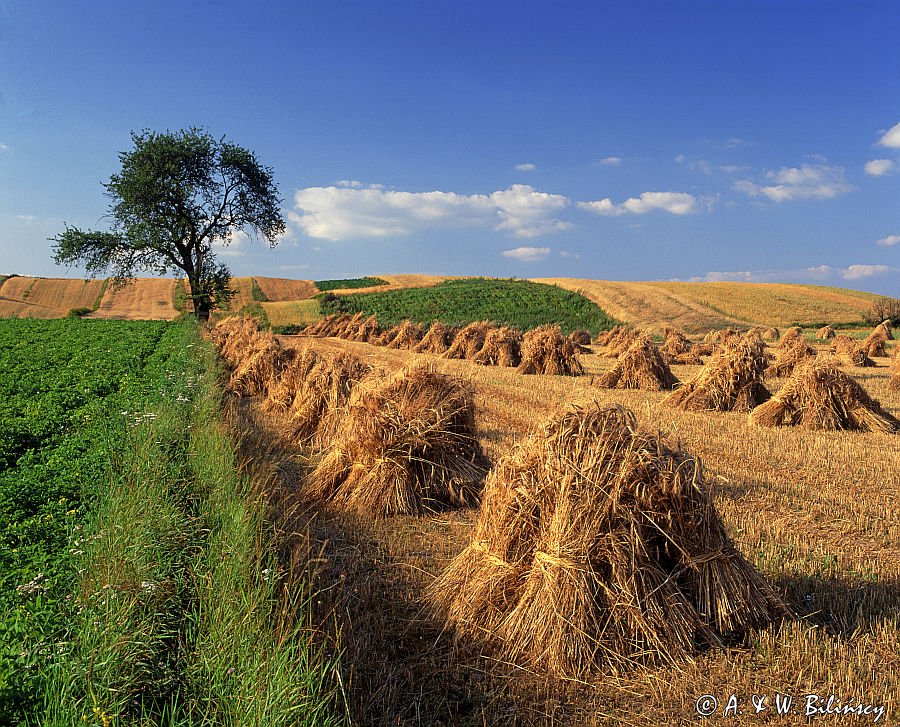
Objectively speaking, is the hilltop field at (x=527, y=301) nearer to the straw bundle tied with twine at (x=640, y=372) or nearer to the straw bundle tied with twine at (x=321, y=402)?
the straw bundle tied with twine at (x=640, y=372)

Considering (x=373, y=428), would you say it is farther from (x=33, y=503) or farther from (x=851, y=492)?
(x=851, y=492)

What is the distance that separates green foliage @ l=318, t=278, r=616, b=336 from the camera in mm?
43000

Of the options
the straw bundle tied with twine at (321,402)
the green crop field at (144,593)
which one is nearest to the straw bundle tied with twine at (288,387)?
the straw bundle tied with twine at (321,402)

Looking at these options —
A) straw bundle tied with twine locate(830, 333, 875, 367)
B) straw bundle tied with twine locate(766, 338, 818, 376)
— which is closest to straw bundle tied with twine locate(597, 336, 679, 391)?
straw bundle tied with twine locate(766, 338, 818, 376)

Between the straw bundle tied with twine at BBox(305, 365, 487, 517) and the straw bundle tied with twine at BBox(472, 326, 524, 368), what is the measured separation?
13419 millimetres

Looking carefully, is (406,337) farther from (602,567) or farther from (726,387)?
(602,567)

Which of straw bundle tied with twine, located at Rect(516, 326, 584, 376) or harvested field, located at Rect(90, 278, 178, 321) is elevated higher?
harvested field, located at Rect(90, 278, 178, 321)

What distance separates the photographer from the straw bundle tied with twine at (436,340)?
1006 inches

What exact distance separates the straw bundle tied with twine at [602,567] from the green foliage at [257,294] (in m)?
55.6

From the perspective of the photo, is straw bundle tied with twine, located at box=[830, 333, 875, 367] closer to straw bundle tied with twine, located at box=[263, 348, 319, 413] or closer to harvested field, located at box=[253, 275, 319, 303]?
straw bundle tied with twine, located at box=[263, 348, 319, 413]

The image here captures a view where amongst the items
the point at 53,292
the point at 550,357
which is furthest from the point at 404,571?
the point at 53,292

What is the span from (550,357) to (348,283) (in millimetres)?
56997

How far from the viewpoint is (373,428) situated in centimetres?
671

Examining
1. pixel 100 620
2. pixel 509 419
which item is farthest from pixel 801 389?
pixel 100 620
